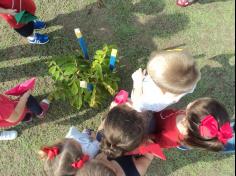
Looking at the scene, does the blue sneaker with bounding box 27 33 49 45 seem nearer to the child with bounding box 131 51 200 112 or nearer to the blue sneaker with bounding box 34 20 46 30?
the blue sneaker with bounding box 34 20 46 30

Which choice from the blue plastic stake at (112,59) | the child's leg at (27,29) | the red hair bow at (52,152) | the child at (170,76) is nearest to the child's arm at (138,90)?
the child at (170,76)

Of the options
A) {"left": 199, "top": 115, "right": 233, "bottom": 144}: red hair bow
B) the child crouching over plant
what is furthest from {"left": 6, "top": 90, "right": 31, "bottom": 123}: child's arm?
{"left": 199, "top": 115, "right": 233, "bottom": 144}: red hair bow

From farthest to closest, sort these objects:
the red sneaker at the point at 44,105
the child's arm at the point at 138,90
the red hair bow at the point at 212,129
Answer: the red sneaker at the point at 44,105, the child's arm at the point at 138,90, the red hair bow at the point at 212,129

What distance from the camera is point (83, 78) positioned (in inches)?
131

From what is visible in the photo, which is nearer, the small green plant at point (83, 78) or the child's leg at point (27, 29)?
the small green plant at point (83, 78)

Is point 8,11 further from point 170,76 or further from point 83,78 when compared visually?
point 170,76

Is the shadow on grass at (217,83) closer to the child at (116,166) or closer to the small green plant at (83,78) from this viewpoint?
the small green plant at (83,78)

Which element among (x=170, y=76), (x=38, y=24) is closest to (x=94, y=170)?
(x=170, y=76)

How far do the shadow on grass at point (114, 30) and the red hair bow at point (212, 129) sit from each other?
1631 mm

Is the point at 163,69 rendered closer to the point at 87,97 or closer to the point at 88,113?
the point at 87,97

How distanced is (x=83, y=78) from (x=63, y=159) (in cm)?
112

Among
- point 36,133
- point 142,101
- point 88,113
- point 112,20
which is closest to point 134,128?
point 142,101

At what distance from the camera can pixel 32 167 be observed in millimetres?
3588

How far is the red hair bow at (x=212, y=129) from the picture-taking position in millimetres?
2270
